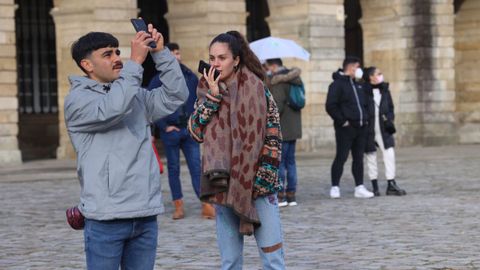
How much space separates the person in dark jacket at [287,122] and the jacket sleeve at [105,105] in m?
8.28

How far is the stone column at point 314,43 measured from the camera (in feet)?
89.5

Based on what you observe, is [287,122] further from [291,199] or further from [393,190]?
[393,190]

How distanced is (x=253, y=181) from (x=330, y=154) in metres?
19.6

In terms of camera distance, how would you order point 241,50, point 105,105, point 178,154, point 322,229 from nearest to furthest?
point 105,105
point 241,50
point 322,229
point 178,154

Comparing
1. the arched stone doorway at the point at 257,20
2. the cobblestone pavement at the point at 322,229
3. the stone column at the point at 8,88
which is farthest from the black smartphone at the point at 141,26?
the arched stone doorway at the point at 257,20

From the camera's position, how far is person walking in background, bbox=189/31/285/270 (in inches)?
240

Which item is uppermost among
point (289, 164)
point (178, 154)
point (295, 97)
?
point (295, 97)

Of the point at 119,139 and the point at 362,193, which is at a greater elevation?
the point at 119,139

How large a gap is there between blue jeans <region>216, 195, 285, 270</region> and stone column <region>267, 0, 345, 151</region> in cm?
2100

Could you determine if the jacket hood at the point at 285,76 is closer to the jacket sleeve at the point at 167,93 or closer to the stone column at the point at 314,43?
the jacket sleeve at the point at 167,93

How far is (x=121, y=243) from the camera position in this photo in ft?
17.5

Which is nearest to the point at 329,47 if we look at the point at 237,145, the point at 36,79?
the point at 36,79

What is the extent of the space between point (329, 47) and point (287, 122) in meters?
14.2

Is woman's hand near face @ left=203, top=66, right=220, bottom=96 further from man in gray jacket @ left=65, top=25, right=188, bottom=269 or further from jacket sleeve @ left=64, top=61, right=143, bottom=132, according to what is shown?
jacket sleeve @ left=64, top=61, right=143, bottom=132
